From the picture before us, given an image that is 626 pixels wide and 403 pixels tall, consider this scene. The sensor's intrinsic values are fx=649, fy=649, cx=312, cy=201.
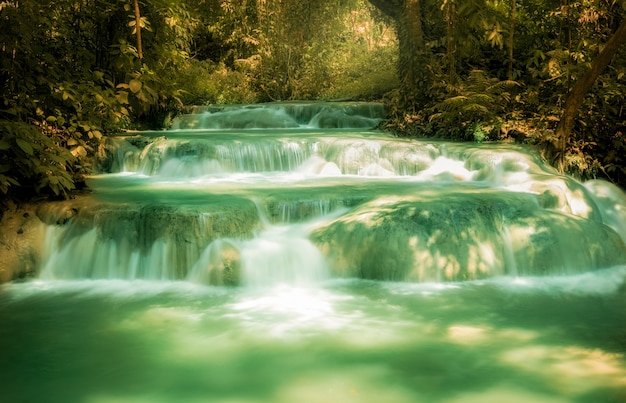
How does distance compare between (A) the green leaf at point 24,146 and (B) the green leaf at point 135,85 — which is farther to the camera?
(B) the green leaf at point 135,85

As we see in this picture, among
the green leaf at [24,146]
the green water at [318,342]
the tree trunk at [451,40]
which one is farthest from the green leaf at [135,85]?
the tree trunk at [451,40]

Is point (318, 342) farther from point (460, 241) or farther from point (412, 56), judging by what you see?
point (412, 56)

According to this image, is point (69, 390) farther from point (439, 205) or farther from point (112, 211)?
point (439, 205)

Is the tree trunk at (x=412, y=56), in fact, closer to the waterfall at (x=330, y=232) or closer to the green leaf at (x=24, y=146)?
the waterfall at (x=330, y=232)

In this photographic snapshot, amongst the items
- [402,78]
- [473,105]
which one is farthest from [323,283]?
[402,78]

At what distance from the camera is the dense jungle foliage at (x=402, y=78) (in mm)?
7133

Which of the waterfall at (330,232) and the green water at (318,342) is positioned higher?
the waterfall at (330,232)

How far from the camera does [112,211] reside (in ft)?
22.5

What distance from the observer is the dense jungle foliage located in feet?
23.4

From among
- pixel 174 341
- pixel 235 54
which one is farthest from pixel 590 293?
pixel 235 54

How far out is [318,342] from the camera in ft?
16.2

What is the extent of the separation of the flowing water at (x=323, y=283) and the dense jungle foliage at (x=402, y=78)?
0.80m

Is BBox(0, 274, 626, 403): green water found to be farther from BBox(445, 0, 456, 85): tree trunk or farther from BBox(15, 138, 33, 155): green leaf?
BBox(445, 0, 456, 85): tree trunk

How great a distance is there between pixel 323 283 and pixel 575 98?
576 cm
